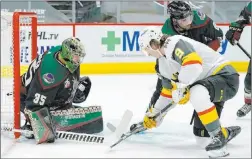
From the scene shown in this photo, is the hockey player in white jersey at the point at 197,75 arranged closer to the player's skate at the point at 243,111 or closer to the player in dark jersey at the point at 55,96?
the player in dark jersey at the point at 55,96

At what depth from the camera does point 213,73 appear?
8.76 feet

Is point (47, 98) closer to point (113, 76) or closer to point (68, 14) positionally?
point (113, 76)

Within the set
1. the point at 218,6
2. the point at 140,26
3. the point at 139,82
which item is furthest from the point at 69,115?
the point at 218,6

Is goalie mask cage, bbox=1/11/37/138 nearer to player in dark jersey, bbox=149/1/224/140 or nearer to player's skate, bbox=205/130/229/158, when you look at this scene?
player in dark jersey, bbox=149/1/224/140

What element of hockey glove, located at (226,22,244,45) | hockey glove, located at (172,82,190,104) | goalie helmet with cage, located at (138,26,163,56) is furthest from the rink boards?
hockey glove, located at (172,82,190,104)

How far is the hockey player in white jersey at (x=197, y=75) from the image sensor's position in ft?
8.12

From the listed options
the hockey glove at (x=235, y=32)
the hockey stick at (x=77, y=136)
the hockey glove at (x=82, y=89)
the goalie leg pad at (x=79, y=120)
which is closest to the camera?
the hockey stick at (x=77, y=136)

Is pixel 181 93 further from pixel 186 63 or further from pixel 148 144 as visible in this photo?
pixel 148 144

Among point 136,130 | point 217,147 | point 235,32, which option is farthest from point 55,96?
point 235,32

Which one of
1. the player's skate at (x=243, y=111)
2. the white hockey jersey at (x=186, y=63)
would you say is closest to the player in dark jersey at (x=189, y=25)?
the white hockey jersey at (x=186, y=63)

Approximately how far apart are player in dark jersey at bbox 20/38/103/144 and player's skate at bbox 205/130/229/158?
0.86m

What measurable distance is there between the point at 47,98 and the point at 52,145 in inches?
10.3

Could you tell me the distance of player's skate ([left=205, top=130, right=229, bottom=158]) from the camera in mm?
2486

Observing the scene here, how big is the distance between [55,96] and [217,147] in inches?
39.9
